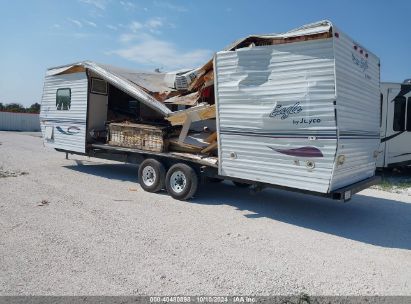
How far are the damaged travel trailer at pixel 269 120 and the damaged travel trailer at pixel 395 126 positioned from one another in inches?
198

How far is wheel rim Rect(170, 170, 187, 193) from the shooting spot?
8.56m

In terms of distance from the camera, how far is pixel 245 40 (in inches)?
291

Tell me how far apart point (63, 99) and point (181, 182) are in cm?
541

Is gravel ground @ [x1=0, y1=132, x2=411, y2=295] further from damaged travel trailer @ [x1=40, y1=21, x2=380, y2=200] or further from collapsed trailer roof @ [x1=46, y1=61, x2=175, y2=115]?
collapsed trailer roof @ [x1=46, y1=61, x2=175, y2=115]

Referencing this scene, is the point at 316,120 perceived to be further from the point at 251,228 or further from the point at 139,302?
the point at 139,302

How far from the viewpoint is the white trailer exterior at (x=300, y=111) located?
631 centimetres

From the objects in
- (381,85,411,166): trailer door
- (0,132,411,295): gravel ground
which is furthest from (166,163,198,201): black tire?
(381,85,411,166): trailer door

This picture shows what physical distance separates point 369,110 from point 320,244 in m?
3.14

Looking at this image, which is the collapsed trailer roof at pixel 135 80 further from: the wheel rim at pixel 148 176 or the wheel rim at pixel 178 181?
the wheel rim at pixel 178 181

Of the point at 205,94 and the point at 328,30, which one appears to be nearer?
the point at 328,30

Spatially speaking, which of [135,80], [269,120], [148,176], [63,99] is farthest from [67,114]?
[269,120]

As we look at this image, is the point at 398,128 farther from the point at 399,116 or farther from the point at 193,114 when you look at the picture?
the point at 193,114

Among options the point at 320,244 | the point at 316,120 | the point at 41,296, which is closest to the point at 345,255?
the point at 320,244

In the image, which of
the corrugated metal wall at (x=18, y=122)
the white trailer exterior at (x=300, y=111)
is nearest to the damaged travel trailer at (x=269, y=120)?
the white trailer exterior at (x=300, y=111)
